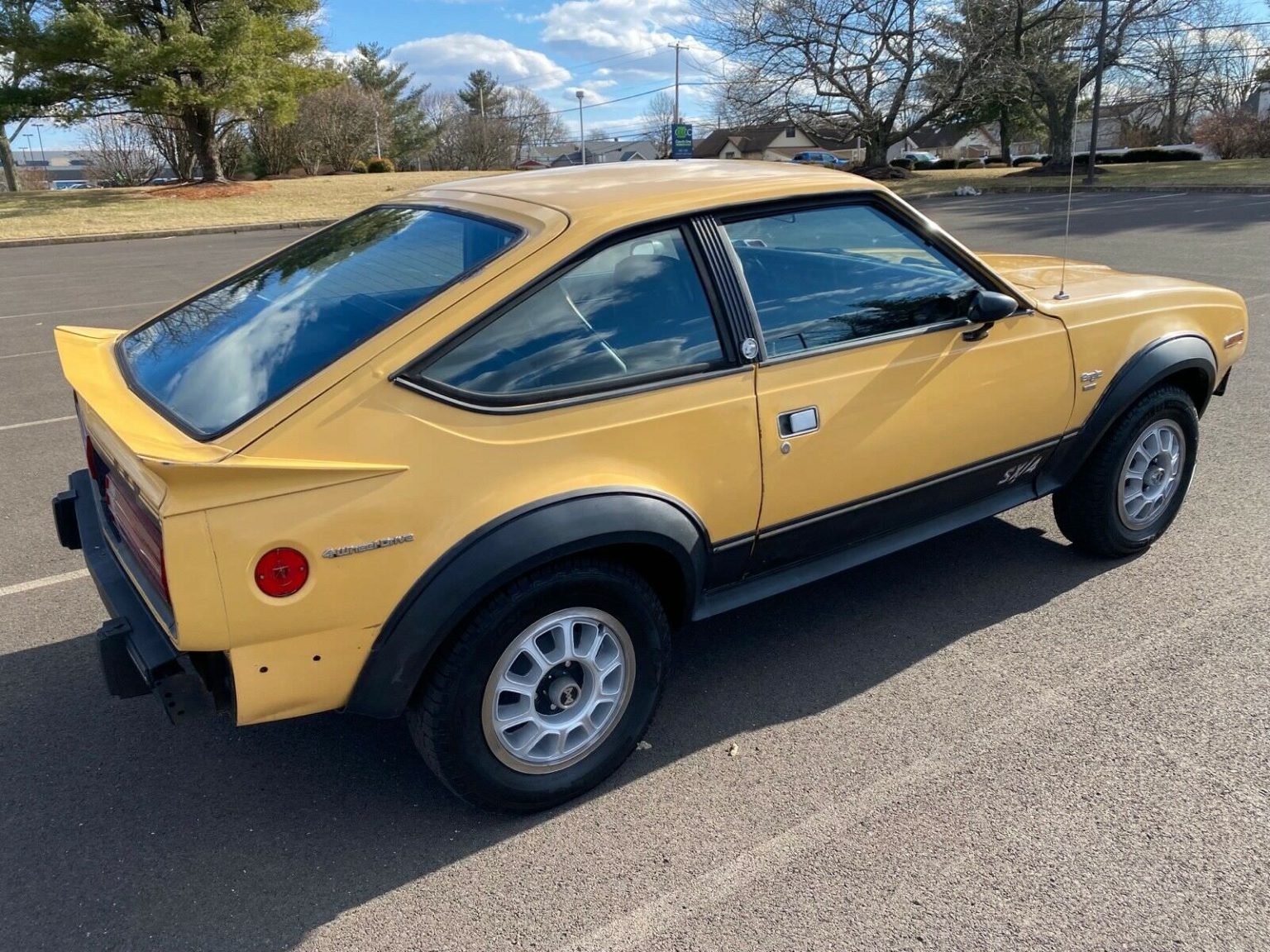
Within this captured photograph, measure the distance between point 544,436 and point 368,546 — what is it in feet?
1.74

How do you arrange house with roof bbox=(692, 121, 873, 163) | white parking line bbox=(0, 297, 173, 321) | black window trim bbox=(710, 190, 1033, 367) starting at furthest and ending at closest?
house with roof bbox=(692, 121, 873, 163) → white parking line bbox=(0, 297, 173, 321) → black window trim bbox=(710, 190, 1033, 367)

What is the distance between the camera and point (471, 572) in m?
2.33

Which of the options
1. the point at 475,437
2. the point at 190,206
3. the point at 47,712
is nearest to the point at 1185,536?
the point at 475,437

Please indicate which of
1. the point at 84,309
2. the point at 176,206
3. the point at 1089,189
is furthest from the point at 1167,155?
the point at 84,309

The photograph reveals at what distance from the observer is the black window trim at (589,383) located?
2.41m

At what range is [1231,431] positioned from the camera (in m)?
5.67

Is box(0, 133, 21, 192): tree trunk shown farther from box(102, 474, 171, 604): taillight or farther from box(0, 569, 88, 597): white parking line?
box(102, 474, 171, 604): taillight

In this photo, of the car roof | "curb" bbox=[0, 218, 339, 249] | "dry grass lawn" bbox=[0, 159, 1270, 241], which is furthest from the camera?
"dry grass lawn" bbox=[0, 159, 1270, 241]

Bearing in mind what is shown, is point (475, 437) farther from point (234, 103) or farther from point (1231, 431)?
point (234, 103)

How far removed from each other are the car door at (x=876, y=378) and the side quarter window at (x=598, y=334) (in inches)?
8.6

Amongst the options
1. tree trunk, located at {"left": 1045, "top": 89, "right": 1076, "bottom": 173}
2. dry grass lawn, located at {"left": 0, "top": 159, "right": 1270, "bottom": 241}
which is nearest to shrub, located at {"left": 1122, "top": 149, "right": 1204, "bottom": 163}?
dry grass lawn, located at {"left": 0, "top": 159, "right": 1270, "bottom": 241}

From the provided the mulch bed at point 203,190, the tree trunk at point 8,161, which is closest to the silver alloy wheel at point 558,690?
the mulch bed at point 203,190

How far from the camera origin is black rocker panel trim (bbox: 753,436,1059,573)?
3.02 meters

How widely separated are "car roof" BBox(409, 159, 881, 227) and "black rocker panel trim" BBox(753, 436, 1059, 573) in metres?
1.02
